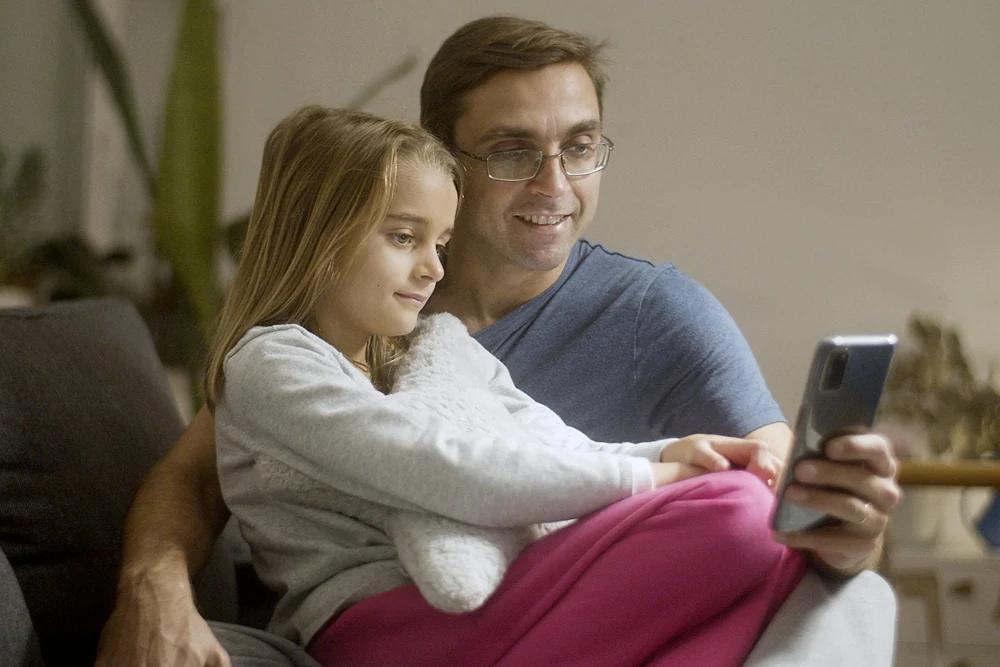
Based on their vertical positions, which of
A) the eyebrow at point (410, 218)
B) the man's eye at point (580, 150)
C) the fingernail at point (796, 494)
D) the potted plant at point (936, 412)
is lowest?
the potted plant at point (936, 412)

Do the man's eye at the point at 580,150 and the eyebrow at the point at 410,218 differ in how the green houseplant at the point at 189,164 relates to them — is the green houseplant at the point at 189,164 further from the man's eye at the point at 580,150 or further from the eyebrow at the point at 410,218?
the eyebrow at the point at 410,218

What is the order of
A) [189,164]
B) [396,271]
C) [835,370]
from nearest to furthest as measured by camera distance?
1. [835,370]
2. [396,271]
3. [189,164]

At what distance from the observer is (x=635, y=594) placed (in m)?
0.96

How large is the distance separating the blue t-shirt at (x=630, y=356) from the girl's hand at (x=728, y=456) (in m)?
0.42

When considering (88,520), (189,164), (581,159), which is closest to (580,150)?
(581,159)

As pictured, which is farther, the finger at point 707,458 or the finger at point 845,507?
the finger at point 707,458

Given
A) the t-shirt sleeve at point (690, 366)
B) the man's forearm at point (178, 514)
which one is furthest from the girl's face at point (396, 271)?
the t-shirt sleeve at point (690, 366)

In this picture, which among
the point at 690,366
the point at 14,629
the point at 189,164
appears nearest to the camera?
the point at 14,629

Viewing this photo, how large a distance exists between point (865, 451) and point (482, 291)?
0.82 metres

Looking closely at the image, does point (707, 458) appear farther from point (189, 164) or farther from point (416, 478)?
point (189, 164)

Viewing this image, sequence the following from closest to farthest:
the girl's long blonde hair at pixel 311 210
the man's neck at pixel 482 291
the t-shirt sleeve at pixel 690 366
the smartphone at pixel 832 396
Answer: the smartphone at pixel 832 396 → the girl's long blonde hair at pixel 311 210 → the t-shirt sleeve at pixel 690 366 → the man's neck at pixel 482 291

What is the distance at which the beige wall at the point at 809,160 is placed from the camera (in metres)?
2.84

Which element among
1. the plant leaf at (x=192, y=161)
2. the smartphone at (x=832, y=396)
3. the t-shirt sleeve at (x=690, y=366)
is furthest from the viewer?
the plant leaf at (x=192, y=161)

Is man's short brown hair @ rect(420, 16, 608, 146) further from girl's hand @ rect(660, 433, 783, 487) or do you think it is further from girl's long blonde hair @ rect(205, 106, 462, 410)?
girl's hand @ rect(660, 433, 783, 487)
